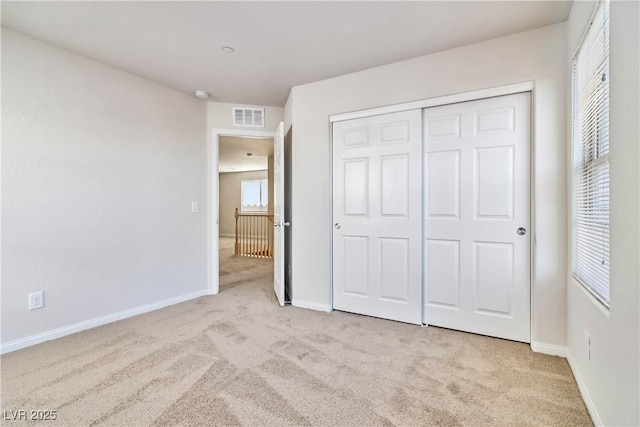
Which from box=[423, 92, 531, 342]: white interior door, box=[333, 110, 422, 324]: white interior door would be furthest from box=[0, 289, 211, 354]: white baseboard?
box=[423, 92, 531, 342]: white interior door

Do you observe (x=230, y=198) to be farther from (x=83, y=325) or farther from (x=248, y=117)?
(x=83, y=325)

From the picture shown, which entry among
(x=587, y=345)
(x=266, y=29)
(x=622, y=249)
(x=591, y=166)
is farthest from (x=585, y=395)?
(x=266, y=29)

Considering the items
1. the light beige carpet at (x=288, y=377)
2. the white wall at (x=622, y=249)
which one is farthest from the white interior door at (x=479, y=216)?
the white wall at (x=622, y=249)

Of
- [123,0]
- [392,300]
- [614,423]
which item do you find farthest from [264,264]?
[614,423]

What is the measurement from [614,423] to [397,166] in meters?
2.03

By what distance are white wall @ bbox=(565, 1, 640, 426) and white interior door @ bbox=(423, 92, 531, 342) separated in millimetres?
853

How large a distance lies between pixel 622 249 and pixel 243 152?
6.82 metres

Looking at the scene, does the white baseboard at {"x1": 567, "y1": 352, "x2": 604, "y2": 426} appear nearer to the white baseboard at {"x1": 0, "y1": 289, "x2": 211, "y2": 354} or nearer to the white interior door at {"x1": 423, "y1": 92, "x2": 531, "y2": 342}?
the white interior door at {"x1": 423, "y1": 92, "x2": 531, "y2": 342}

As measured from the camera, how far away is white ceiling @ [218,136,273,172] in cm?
584

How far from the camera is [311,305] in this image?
3057 mm

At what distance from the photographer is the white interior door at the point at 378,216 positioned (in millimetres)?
2607

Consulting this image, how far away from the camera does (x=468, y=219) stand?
239cm

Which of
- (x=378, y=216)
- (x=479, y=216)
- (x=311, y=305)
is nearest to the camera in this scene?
(x=479, y=216)

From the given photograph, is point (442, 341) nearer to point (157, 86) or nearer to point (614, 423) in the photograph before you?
point (614, 423)
